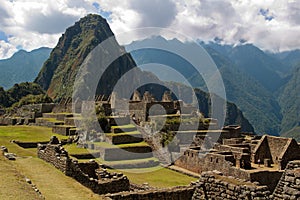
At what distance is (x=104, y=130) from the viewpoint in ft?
102

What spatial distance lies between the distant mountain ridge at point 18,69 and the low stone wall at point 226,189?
520 feet

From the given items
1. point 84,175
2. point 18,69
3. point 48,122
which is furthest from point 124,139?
point 18,69

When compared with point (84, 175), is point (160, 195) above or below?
below

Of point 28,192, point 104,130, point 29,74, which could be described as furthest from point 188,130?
point 29,74

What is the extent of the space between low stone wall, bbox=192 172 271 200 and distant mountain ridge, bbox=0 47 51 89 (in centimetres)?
15852

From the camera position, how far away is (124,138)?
1109 inches

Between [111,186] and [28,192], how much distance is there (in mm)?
2991

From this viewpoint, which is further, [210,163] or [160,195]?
[210,163]

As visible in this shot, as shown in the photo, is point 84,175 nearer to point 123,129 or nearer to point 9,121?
point 123,129

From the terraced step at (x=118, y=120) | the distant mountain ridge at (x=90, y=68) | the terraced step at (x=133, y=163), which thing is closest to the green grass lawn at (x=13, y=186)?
the terraced step at (x=133, y=163)

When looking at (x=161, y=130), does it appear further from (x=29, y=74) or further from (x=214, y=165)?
(x=29, y=74)

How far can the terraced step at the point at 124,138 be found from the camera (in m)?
27.8

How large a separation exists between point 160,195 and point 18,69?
172881mm

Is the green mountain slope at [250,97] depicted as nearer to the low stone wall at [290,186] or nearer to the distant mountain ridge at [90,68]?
the distant mountain ridge at [90,68]
